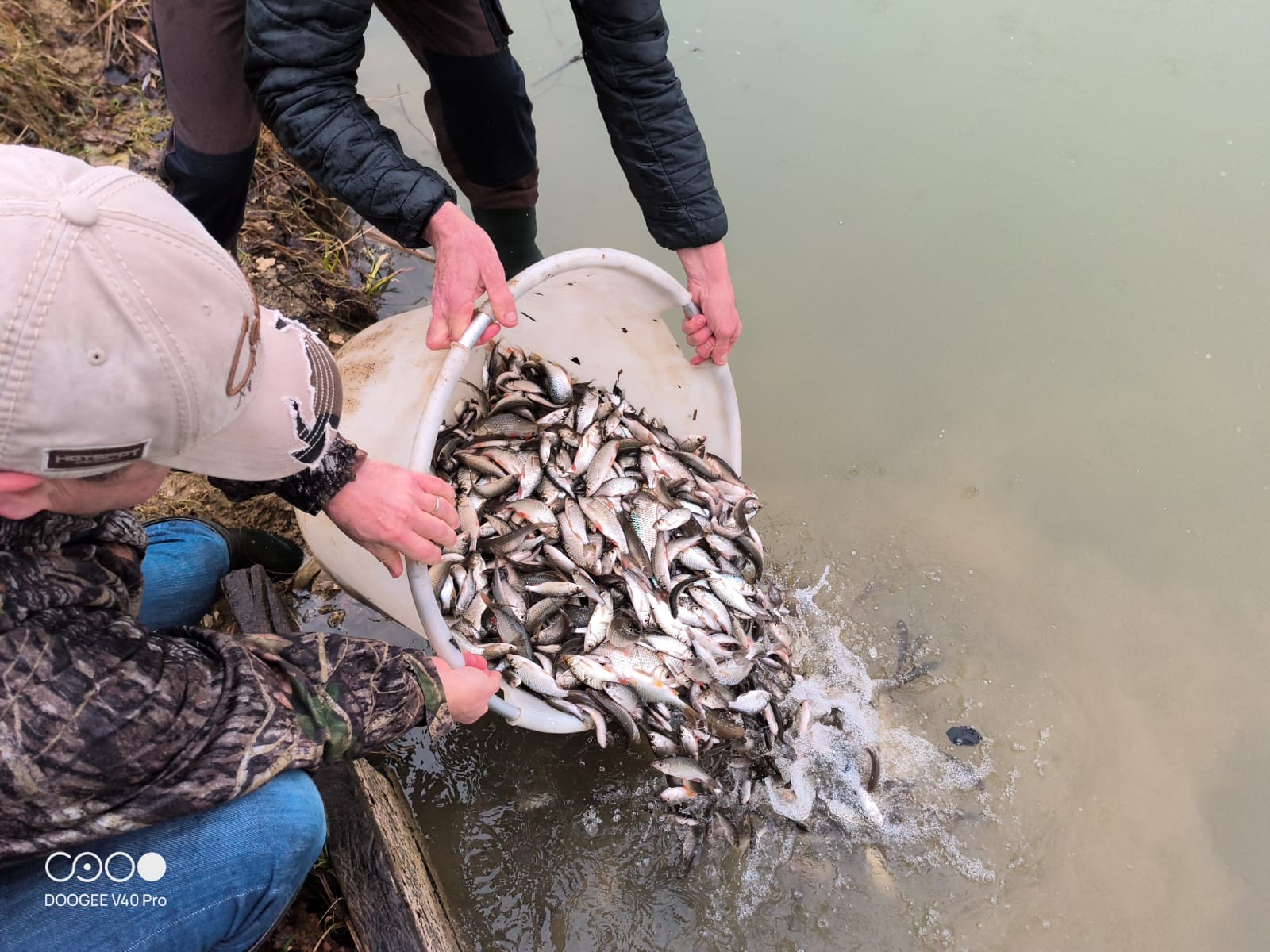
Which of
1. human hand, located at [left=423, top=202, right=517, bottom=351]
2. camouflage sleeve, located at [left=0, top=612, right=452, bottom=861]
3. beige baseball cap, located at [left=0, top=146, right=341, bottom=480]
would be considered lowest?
camouflage sleeve, located at [left=0, top=612, right=452, bottom=861]

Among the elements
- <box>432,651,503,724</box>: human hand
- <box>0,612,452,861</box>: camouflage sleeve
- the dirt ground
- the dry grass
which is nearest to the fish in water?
<box>432,651,503,724</box>: human hand

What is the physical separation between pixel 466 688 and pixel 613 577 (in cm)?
65

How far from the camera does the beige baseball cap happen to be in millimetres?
1007

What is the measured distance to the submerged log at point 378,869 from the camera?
1819 millimetres

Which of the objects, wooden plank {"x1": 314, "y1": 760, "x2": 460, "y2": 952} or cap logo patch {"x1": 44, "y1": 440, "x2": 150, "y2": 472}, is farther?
wooden plank {"x1": 314, "y1": 760, "x2": 460, "y2": 952}

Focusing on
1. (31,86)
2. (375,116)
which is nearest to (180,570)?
(375,116)

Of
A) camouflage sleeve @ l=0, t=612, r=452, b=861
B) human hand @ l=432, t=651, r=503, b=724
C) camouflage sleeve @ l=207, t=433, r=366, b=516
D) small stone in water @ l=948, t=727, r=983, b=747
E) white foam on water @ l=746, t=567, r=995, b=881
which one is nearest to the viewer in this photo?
camouflage sleeve @ l=0, t=612, r=452, b=861

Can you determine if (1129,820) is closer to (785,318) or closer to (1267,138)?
(785,318)

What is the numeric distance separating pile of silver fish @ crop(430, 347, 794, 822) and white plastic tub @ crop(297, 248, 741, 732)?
0.35ft

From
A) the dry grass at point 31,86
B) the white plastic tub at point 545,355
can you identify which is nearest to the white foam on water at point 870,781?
the white plastic tub at point 545,355

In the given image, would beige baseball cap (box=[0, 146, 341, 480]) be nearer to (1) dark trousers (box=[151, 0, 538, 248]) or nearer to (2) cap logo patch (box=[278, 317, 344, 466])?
(2) cap logo patch (box=[278, 317, 344, 466])

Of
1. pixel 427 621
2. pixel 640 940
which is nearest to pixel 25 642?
pixel 427 621

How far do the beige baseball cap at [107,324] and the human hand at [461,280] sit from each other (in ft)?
2.06

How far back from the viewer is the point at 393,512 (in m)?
1.63
